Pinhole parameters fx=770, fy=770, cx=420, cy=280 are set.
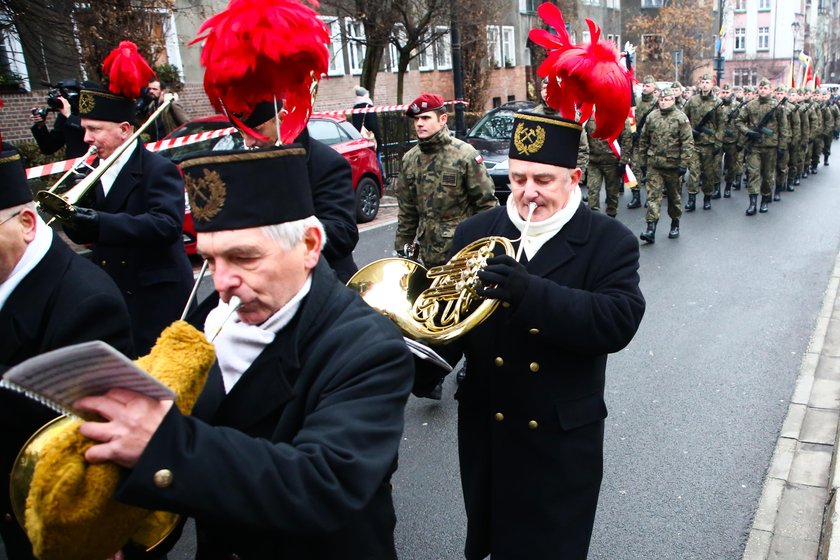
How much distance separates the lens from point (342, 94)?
2695 centimetres

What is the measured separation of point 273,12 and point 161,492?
1435mm

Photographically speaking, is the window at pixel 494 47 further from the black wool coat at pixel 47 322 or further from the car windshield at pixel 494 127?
the black wool coat at pixel 47 322

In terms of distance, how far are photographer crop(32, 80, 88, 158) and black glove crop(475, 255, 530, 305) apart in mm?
5176

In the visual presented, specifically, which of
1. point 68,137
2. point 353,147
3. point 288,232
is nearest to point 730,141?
point 353,147

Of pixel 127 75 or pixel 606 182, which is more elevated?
pixel 127 75

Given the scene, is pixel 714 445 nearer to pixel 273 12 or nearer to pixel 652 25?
pixel 273 12

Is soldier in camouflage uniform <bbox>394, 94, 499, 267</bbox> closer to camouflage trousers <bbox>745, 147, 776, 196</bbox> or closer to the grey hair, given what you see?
the grey hair

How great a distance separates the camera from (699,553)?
12.4 ft

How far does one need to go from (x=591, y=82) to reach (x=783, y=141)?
1288cm

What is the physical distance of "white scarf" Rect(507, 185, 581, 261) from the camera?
2.78 metres

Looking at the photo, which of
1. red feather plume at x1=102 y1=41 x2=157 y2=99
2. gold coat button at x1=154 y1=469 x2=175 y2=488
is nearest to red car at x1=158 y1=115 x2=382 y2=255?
red feather plume at x1=102 y1=41 x2=157 y2=99

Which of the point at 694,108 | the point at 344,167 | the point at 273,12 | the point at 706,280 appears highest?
the point at 273,12

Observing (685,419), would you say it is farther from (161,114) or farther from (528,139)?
(161,114)

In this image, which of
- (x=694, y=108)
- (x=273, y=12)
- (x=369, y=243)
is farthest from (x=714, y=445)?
(x=694, y=108)
